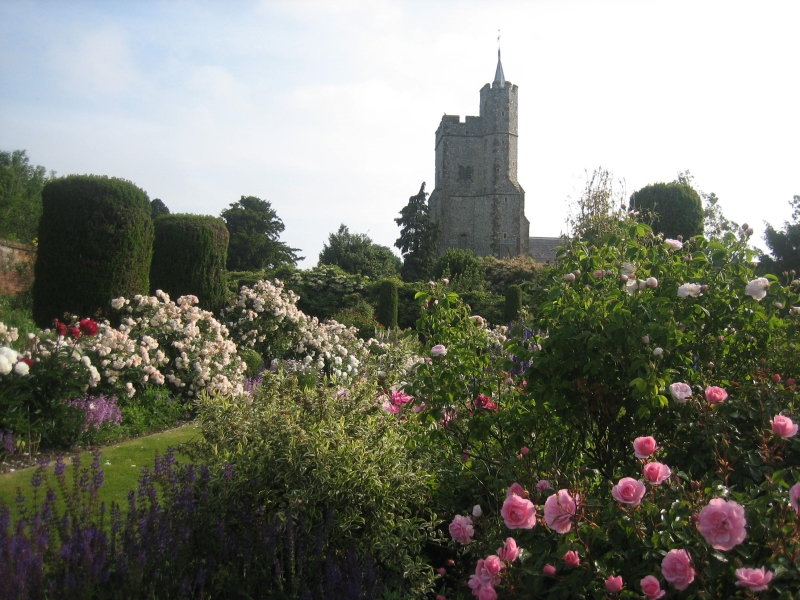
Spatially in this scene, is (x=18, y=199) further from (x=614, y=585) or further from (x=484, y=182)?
(x=614, y=585)

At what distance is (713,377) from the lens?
2930 millimetres

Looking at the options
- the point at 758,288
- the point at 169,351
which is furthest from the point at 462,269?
the point at 758,288

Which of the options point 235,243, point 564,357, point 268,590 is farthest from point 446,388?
point 235,243

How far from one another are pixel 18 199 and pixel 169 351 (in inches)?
1278

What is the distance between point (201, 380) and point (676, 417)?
567 centimetres

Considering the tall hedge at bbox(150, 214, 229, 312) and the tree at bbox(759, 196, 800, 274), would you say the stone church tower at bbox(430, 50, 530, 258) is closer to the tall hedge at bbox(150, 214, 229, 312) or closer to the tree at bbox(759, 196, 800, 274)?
the tree at bbox(759, 196, 800, 274)

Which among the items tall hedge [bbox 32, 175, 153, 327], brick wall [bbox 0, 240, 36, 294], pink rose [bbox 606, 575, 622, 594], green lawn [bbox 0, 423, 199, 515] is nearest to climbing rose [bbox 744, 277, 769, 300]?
pink rose [bbox 606, 575, 622, 594]

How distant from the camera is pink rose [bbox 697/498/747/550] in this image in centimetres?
157

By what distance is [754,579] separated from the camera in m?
1.50

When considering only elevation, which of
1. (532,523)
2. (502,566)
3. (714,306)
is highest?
(714,306)

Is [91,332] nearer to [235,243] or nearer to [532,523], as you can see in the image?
[532,523]

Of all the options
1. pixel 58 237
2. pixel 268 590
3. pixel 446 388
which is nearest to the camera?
pixel 268 590

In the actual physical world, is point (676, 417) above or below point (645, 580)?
above

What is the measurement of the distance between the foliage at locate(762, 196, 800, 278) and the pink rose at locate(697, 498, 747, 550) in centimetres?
2025
